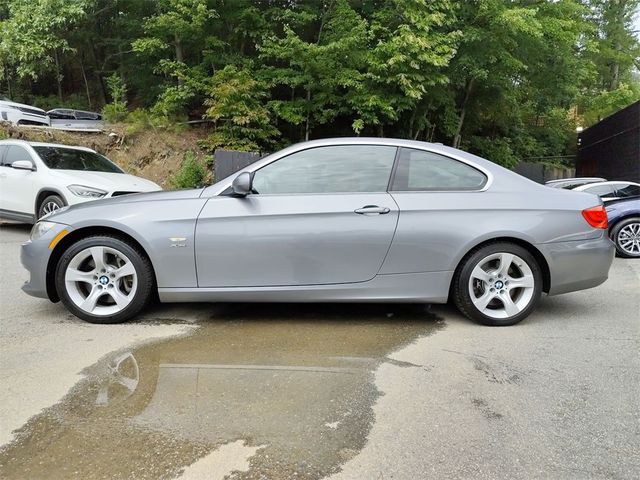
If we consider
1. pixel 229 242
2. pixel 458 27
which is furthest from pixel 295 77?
pixel 229 242

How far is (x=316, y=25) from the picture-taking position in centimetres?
1669

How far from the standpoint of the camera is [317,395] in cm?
290

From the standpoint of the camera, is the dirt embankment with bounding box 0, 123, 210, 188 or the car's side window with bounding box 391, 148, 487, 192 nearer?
the car's side window with bounding box 391, 148, 487, 192

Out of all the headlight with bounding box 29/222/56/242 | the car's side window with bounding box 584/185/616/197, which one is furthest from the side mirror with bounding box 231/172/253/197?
the car's side window with bounding box 584/185/616/197

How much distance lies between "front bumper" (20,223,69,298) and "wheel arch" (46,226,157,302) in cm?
3

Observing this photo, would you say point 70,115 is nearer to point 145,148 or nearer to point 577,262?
point 145,148

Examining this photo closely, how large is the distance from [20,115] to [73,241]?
14612 millimetres

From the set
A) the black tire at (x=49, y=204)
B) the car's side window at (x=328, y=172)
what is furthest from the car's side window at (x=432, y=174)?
the black tire at (x=49, y=204)

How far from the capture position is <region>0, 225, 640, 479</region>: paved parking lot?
2271 millimetres

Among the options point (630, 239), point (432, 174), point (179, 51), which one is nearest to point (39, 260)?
point (432, 174)

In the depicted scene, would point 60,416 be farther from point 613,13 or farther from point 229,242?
point 613,13

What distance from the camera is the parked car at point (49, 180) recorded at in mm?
7812

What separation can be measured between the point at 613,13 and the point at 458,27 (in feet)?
77.0

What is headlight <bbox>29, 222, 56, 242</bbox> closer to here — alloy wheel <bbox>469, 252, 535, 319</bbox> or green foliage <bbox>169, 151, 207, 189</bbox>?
alloy wheel <bbox>469, 252, 535, 319</bbox>
